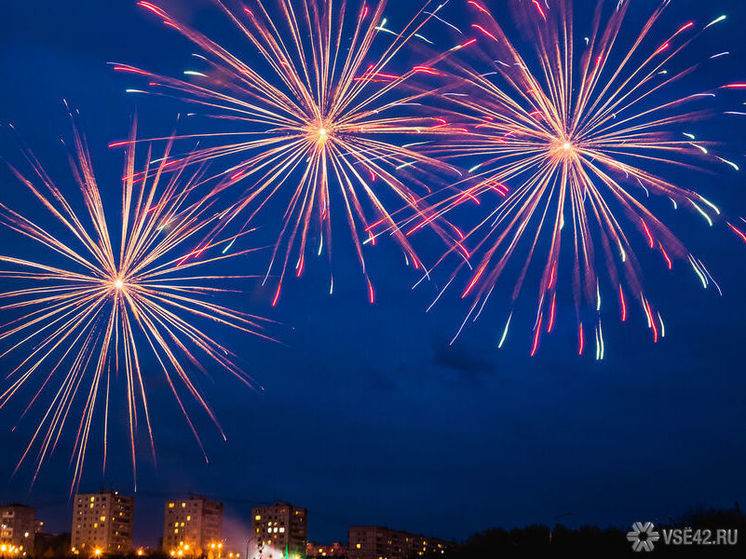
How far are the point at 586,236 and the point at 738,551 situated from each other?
2104 cm

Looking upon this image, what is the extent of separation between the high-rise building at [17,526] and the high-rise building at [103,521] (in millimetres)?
7381

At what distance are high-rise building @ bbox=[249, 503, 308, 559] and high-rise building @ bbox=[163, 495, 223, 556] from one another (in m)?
5.46

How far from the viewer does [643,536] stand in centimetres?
4594

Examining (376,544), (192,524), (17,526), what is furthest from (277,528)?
(17,526)

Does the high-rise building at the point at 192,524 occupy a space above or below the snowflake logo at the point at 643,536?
above

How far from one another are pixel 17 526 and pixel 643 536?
364 feet

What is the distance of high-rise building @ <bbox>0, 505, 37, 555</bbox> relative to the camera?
128500 mm

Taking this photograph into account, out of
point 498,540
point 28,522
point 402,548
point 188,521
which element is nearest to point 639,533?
point 498,540

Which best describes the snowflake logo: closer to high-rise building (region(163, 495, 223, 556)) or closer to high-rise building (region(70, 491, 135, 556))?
high-rise building (region(163, 495, 223, 556))

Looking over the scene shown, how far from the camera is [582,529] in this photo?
62.6 meters

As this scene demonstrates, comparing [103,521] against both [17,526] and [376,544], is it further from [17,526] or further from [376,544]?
[376,544]

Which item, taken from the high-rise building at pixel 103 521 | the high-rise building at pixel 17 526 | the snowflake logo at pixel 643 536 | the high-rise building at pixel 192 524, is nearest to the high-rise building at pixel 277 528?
the high-rise building at pixel 192 524

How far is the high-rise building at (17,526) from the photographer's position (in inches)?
5059

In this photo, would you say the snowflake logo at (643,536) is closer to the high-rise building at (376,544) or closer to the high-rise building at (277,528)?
the high-rise building at (277,528)
